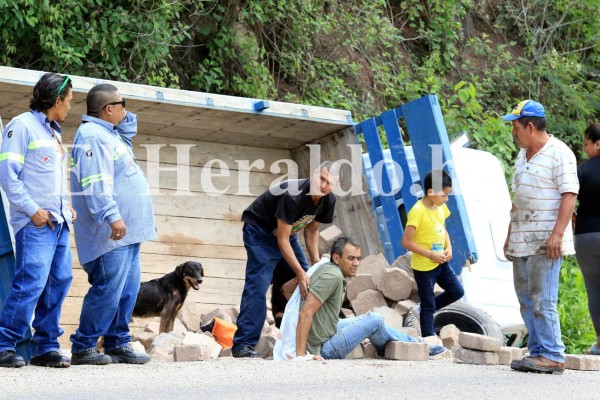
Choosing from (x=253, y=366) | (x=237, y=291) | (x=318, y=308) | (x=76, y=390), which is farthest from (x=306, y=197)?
(x=237, y=291)

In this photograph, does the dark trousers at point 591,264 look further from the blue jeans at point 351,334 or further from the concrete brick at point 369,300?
the concrete brick at point 369,300

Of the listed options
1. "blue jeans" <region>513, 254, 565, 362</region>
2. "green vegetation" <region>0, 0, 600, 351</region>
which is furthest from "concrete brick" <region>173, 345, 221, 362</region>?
"green vegetation" <region>0, 0, 600, 351</region>

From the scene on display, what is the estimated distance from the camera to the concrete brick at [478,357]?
7.77 meters

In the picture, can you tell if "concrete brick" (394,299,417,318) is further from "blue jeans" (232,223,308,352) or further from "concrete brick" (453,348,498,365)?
"blue jeans" (232,223,308,352)

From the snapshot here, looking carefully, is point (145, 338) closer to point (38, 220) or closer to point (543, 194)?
point (38, 220)

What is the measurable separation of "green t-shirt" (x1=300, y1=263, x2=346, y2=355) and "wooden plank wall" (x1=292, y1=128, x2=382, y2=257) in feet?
10.3

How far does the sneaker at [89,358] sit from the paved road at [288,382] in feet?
0.35

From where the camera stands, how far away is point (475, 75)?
17.6 meters

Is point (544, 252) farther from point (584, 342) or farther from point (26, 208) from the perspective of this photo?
point (584, 342)

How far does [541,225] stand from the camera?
702 cm

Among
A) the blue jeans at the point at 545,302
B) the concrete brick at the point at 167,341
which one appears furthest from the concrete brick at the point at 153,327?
the blue jeans at the point at 545,302

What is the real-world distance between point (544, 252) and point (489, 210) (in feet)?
11.0

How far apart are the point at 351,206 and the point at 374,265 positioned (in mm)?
1035

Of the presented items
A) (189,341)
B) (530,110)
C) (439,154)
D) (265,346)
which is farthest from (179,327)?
(530,110)
